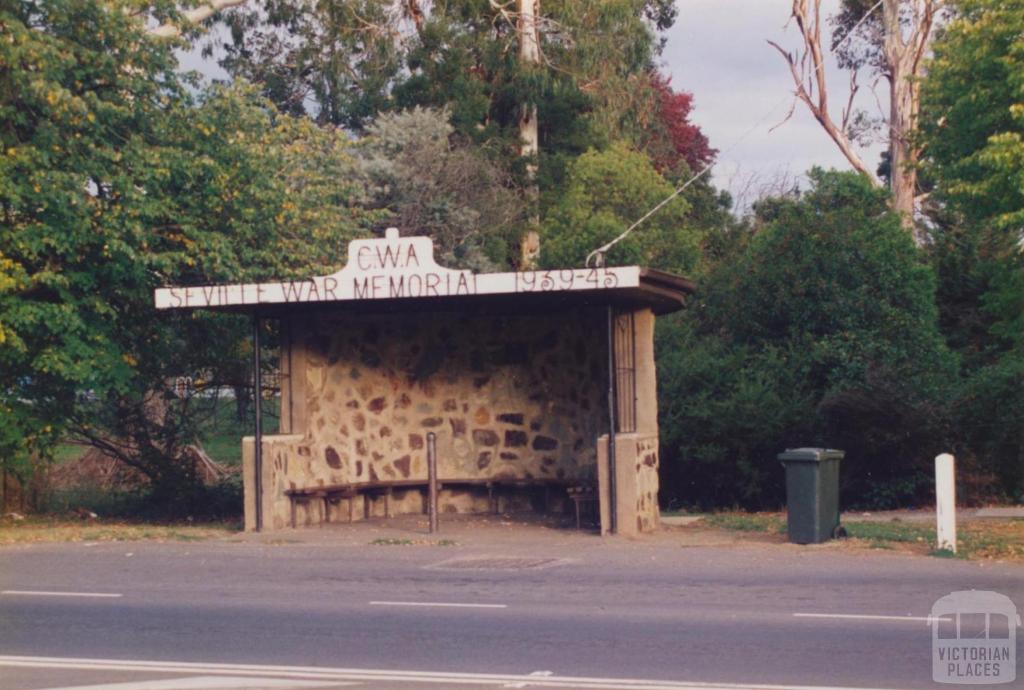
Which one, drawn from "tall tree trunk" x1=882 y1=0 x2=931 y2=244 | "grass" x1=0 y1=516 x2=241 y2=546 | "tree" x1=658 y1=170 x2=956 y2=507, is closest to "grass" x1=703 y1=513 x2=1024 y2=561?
"tree" x1=658 y1=170 x2=956 y2=507

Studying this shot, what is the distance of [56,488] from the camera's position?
2436 centimetres

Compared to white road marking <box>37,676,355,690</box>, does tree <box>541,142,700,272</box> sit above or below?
above

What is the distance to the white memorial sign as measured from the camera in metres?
15.0

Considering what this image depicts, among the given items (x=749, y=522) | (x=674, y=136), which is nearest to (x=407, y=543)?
(x=749, y=522)

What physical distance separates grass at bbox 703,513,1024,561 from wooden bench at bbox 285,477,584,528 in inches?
90.7

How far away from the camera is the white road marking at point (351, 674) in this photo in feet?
24.9

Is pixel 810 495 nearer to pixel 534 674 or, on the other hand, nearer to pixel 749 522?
pixel 749 522

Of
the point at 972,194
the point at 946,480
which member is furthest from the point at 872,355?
the point at 946,480

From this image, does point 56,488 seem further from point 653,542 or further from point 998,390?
point 998,390

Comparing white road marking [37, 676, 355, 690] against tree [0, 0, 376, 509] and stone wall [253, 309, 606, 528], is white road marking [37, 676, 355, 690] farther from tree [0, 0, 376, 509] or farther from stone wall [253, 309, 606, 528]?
tree [0, 0, 376, 509]

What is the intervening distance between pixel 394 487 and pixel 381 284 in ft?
13.5

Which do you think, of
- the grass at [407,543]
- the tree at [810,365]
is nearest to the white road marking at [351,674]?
the grass at [407,543]

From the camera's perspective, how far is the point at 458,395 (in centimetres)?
1867

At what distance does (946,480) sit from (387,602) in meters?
6.55
